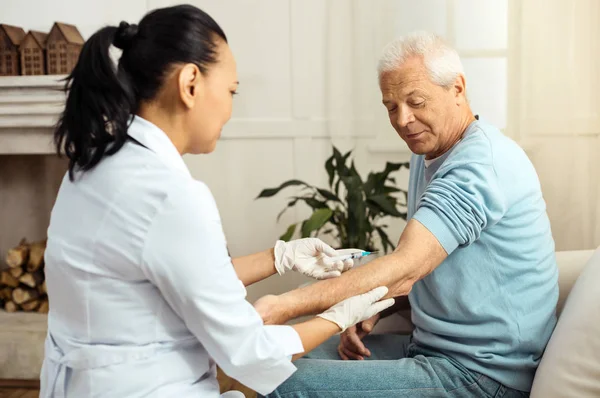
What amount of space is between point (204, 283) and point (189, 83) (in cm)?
32

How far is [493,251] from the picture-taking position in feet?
4.83

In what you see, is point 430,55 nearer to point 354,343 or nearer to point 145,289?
point 354,343

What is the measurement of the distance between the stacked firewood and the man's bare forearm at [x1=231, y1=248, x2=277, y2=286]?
183cm

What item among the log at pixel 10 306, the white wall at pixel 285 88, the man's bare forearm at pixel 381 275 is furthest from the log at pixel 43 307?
the man's bare forearm at pixel 381 275

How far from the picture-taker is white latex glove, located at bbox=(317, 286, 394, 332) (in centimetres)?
127

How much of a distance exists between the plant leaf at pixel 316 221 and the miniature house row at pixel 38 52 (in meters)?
1.13

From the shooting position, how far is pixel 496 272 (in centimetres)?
147

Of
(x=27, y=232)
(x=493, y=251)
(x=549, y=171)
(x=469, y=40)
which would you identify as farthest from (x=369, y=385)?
(x=27, y=232)

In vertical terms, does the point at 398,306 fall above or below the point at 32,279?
above

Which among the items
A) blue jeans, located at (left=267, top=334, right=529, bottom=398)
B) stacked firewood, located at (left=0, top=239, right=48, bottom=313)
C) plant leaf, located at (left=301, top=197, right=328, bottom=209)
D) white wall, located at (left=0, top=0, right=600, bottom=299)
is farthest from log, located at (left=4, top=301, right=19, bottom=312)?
blue jeans, located at (left=267, top=334, right=529, bottom=398)

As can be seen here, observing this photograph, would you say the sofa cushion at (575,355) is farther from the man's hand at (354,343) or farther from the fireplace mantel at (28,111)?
the fireplace mantel at (28,111)

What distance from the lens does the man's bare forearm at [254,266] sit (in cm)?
156

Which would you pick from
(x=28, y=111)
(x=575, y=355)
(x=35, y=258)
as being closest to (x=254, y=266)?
(x=575, y=355)

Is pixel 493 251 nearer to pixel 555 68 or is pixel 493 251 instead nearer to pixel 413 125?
pixel 413 125
